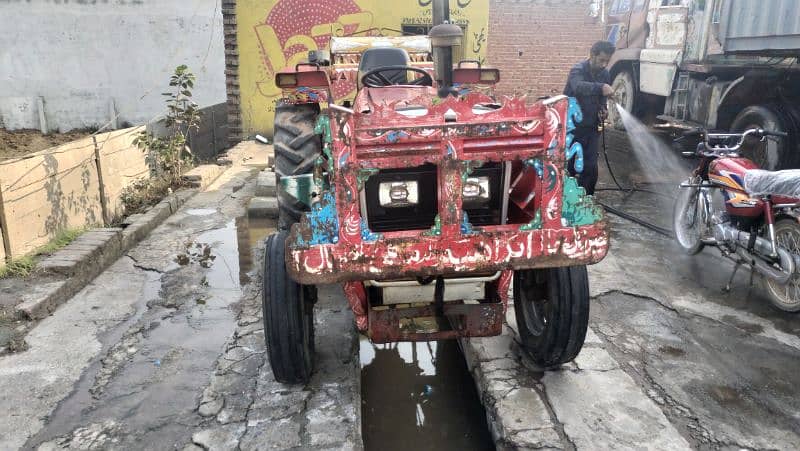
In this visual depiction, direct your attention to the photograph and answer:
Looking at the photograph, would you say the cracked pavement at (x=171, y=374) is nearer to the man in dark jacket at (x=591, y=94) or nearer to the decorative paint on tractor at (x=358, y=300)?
the decorative paint on tractor at (x=358, y=300)

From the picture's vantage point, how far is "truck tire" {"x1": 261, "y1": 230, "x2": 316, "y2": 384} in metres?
2.96

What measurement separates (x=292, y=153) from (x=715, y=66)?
276 inches

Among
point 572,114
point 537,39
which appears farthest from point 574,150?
point 537,39

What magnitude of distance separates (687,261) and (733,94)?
13.1 ft

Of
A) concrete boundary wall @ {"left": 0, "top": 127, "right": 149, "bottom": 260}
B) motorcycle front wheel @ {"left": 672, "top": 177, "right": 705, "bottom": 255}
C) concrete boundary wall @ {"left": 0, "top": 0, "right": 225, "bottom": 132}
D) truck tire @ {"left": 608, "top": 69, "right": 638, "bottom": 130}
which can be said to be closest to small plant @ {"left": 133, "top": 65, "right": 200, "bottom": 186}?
concrete boundary wall @ {"left": 0, "top": 127, "right": 149, "bottom": 260}

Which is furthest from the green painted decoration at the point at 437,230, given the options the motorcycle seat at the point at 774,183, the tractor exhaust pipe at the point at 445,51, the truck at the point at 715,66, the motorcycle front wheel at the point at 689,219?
the truck at the point at 715,66

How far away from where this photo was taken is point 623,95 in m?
12.2

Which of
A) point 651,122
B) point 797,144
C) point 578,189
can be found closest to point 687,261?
point 797,144

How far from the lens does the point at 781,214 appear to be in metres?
4.20

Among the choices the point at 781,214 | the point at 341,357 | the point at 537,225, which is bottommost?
the point at 341,357

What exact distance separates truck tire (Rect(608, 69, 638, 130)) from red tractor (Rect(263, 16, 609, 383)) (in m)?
9.50

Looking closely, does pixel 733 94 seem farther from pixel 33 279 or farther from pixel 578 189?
pixel 33 279

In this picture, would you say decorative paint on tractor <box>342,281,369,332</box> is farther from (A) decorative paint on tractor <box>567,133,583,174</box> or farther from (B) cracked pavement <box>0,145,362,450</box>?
(A) decorative paint on tractor <box>567,133,583,174</box>

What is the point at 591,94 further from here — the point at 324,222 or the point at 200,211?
the point at 200,211
